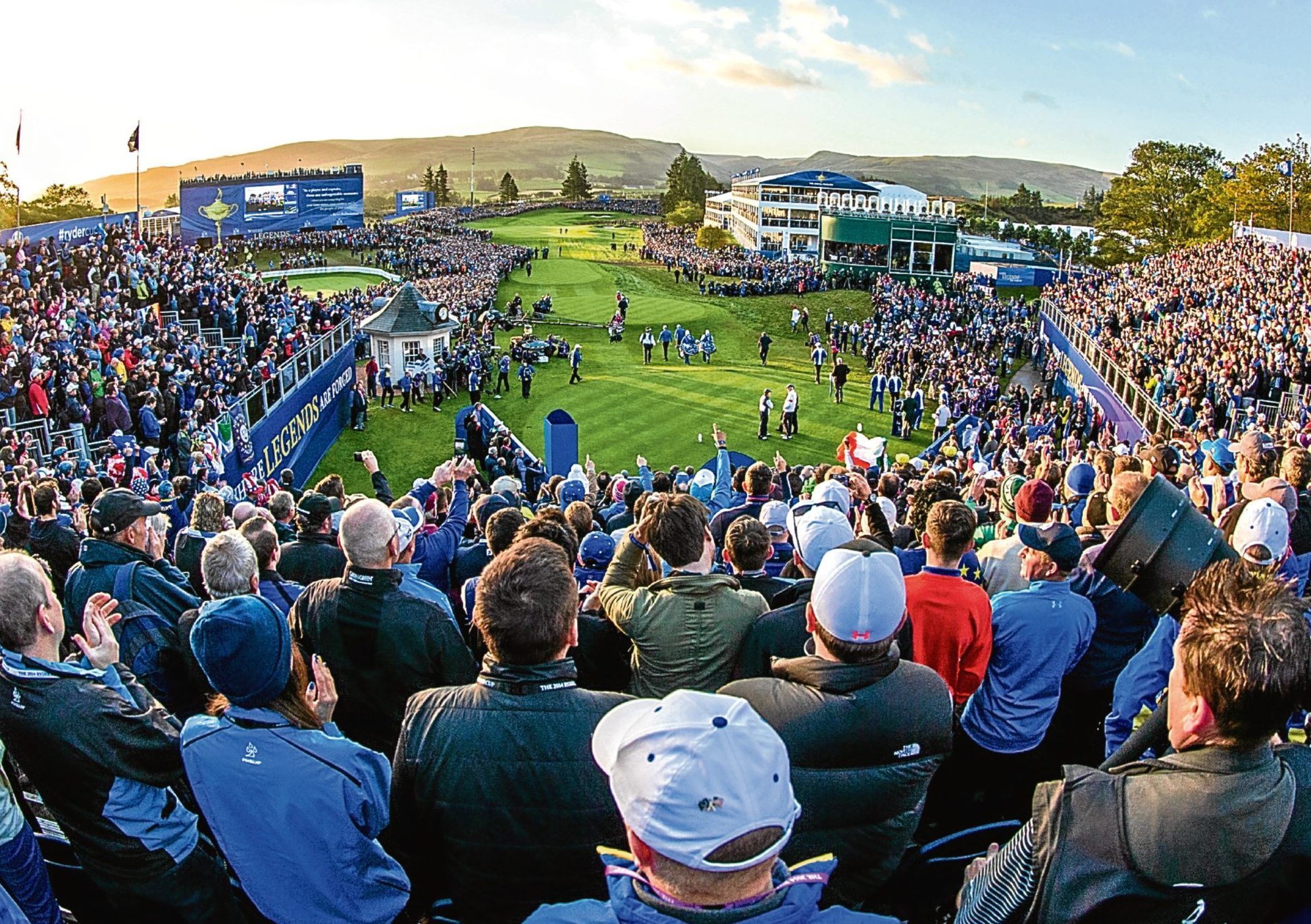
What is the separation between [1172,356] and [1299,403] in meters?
6.93

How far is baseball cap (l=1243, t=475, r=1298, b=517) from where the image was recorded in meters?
5.51

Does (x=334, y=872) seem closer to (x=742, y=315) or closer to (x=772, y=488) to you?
(x=772, y=488)

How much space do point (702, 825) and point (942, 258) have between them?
6987 centimetres

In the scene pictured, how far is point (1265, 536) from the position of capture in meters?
4.21

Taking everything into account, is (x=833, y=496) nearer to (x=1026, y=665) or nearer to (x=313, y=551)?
(x=1026, y=665)

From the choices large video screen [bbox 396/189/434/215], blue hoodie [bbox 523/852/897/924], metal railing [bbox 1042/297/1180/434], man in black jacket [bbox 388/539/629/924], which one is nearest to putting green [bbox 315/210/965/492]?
metal railing [bbox 1042/297/1180/434]

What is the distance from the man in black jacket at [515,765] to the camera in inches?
107

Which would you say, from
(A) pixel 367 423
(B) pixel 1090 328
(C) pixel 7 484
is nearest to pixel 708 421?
(A) pixel 367 423

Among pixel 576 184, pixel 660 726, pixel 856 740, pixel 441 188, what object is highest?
pixel 576 184

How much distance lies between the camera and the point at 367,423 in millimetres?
23953

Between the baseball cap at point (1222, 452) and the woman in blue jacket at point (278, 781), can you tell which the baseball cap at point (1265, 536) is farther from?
the baseball cap at point (1222, 452)

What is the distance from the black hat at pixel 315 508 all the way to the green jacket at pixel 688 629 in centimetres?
296

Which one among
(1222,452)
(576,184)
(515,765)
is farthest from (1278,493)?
(576,184)

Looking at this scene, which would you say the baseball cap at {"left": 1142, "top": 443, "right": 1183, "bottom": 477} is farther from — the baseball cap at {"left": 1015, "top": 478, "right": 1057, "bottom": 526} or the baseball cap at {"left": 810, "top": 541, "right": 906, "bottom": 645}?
the baseball cap at {"left": 810, "top": 541, "right": 906, "bottom": 645}
